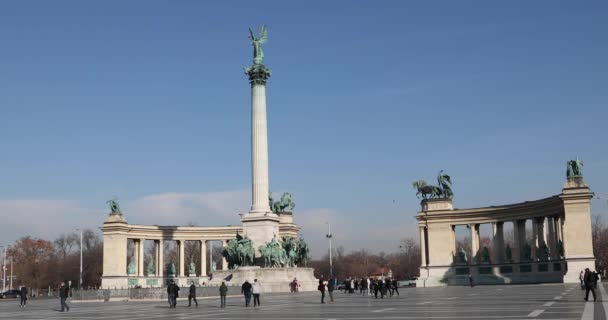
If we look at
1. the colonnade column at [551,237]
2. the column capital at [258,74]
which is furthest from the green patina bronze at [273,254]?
the colonnade column at [551,237]

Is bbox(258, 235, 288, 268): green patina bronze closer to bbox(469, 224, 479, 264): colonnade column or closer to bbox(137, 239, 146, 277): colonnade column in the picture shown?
bbox(469, 224, 479, 264): colonnade column

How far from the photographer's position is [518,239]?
8700 centimetres

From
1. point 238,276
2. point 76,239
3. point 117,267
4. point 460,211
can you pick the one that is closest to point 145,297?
point 238,276

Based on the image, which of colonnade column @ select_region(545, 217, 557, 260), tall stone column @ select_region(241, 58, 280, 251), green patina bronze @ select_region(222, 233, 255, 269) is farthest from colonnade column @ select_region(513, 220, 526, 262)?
green patina bronze @ select_region(222, 233, 255, 269)

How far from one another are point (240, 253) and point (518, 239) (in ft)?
131

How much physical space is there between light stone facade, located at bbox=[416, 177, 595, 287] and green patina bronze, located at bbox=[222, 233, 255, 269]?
33.4m

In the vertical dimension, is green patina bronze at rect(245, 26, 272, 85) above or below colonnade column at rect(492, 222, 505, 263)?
above

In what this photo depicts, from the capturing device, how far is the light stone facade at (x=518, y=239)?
72875mm

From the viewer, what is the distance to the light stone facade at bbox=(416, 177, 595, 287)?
72875mm

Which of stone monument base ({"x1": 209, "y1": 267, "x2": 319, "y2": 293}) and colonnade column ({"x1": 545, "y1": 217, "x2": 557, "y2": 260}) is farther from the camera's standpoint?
colonnade column ({"x1": 545, "y1": 217, "x2": 557, "y2": 260})

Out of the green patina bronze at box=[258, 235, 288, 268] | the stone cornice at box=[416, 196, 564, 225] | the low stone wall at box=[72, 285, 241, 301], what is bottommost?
the low stone wall at box=[72, 285, 241, 301]

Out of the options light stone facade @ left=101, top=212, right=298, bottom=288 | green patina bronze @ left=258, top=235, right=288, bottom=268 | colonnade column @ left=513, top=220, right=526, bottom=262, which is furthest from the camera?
light stone facade @ left=101, top=212, right=298, bottom=288

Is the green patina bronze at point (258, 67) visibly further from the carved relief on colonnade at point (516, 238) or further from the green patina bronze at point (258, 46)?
the carved relief on colonnade at point (516, 238)

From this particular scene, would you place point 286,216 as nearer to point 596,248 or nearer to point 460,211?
point 460,211
